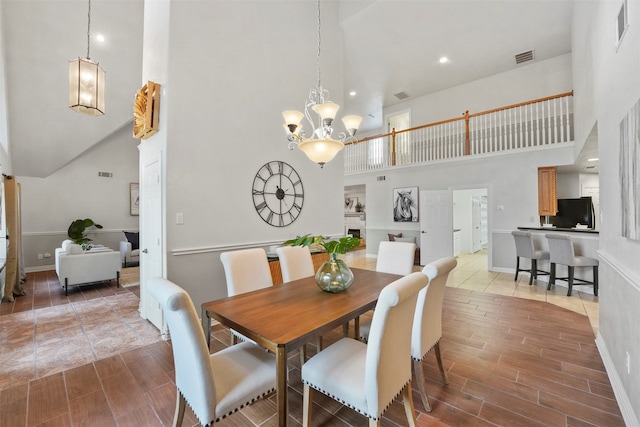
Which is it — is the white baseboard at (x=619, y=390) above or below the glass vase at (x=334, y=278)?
below

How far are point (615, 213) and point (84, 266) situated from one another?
673 cm

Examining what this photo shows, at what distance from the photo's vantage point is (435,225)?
6.85 m

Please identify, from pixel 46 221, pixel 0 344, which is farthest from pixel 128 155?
pixel 0 344

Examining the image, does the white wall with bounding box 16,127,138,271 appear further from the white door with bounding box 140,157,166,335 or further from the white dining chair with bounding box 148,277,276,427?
the white dining chair with bounding box 148,277,276,427

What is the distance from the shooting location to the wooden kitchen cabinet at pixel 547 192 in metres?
5.50

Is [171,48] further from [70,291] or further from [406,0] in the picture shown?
[70,291]

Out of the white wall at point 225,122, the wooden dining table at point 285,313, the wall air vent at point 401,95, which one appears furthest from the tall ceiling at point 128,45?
the wooden dining table at point 285,313

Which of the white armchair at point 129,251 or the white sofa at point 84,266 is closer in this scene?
the white sofa at point 84,266

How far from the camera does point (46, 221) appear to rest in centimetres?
651

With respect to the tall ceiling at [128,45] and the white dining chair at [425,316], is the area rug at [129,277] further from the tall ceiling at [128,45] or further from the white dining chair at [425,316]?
the white dining chair at [425,316]

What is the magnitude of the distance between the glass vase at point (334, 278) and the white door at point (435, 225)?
536 centimetres

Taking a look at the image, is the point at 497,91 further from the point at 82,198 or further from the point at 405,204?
the point at 82,198

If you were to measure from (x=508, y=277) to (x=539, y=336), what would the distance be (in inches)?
117

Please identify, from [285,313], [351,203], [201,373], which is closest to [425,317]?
[285,313]
